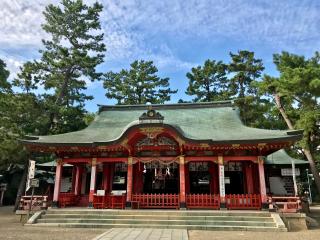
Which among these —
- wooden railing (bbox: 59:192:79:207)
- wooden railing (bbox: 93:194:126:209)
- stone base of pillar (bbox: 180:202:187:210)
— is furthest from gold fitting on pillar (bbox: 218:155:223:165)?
wooden railing (bbox: 59:192:79:207)

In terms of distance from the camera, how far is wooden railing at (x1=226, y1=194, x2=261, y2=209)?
13.6 m

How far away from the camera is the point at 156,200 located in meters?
14.4

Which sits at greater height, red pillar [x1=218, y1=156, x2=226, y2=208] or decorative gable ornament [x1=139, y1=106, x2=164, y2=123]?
decorative gable ornament [x1=139, y1=106, x2=164, y2=123]

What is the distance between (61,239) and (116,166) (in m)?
7.94

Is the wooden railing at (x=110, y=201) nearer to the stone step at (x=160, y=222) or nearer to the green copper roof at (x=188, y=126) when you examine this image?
the stone step at (x=160, y=222)

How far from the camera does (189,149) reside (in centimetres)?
1463

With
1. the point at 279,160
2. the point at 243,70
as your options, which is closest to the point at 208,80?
the point at 243,70

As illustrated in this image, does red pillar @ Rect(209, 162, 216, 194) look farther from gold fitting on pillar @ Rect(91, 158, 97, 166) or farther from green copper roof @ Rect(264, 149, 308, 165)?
gold fitting on pillar @ Rect(91, 158, 97, 166)

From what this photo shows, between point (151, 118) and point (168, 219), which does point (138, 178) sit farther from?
point (168, 219)

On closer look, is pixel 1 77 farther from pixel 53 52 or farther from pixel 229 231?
pixel 229 231

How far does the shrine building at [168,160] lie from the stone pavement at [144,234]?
3152 mm

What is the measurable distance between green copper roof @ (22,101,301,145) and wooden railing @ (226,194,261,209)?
2909 millimetres

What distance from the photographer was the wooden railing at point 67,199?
49.7 feet

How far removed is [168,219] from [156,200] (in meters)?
2.40
